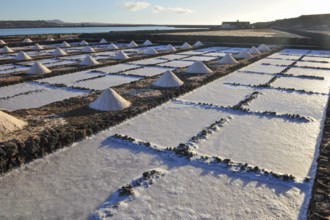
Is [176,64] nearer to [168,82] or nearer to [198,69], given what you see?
[198,69]

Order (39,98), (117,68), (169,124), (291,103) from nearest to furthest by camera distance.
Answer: (169,124), (291,103), (39,98), (117,68)

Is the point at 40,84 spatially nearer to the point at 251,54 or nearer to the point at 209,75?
the point at 209,75

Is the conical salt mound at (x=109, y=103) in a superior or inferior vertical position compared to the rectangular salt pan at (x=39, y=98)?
superior

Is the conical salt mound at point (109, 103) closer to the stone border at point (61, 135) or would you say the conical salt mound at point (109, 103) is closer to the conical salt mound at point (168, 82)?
the stone border at point (61, 135)

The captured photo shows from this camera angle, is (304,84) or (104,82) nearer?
(304,84)

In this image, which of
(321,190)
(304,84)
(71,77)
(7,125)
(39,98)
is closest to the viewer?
(321,190)

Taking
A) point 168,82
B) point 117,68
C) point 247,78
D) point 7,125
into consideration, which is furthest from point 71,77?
point 247,78

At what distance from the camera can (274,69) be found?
400 inches

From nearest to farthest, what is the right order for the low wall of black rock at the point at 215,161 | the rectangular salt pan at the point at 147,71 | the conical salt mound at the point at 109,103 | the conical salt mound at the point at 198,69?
the low wall of black rock at the point at 215,161 < the conical salt mound at the point at 109,103 < the conical salt mound at the point at 198,69 < the rectangular salt pan at the point at 147,71

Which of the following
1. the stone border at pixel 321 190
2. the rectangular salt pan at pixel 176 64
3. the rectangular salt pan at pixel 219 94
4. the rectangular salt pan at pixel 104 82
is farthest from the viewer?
the rectangular salt pan at pixel 176 64

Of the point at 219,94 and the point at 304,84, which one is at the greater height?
the point at 304,84

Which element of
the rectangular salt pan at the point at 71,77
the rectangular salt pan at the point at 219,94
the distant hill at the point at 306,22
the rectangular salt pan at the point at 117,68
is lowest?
the rectangular salt pan at the point at 219,94

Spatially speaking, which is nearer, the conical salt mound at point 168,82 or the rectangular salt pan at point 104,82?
the conical salt mound at point 168,82

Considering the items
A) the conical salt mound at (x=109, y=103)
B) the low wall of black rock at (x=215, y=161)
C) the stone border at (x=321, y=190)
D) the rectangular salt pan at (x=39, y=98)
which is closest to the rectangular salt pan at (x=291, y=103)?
the stone border at (x=321, y=190)
